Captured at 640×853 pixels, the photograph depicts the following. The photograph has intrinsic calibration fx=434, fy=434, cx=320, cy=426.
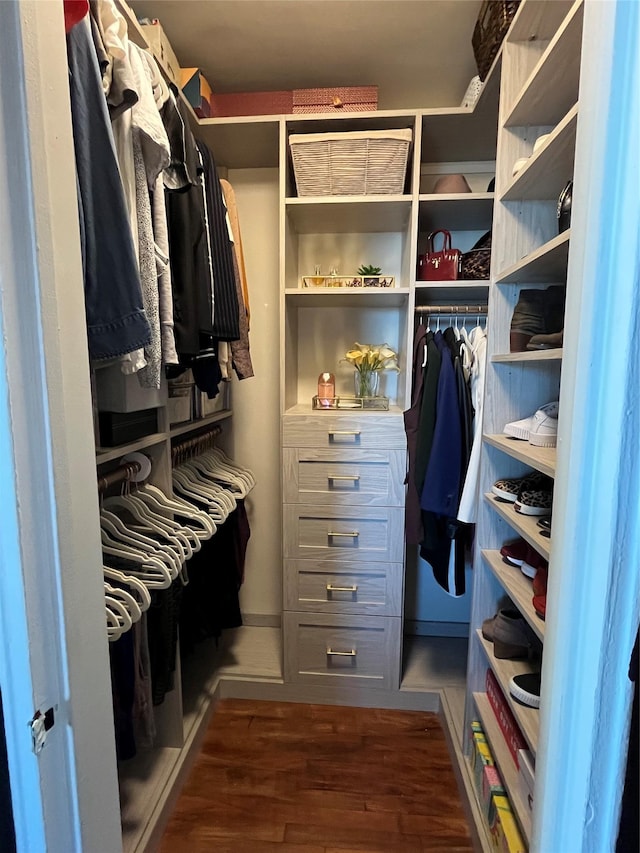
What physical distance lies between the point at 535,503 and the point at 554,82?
1022 mm

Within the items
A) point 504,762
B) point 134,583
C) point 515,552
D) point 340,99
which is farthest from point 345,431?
point 340,99

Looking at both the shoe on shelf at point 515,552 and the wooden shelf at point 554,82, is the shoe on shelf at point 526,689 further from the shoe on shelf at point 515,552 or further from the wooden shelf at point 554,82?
the wooden shelf at point 554,82

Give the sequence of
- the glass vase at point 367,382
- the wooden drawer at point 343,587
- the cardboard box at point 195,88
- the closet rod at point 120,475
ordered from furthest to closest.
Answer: the glass vase at point 367,382 → the wooden drawer at point 343,587 → the cardboard box at point 195,88 → the closet rod at point 120,475

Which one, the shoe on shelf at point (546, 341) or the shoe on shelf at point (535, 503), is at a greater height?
the shoe on shelf at point (546, 341)

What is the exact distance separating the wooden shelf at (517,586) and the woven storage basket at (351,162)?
1.31 m

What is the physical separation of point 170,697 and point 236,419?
1134 mm

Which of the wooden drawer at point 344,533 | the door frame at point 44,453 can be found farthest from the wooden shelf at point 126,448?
the wooden drawer at point 344,533

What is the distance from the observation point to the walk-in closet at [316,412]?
512 mm

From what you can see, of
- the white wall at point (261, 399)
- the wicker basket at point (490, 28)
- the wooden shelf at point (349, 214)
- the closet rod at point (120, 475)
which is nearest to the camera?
the closet rod at point (120, 475)

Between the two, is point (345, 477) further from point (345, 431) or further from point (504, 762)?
point (504, 762)

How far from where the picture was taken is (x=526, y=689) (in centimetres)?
106

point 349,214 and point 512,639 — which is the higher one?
point 349,214

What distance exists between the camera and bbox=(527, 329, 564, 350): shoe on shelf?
3.35 feet

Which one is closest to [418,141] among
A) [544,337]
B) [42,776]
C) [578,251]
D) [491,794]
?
[544,337]
